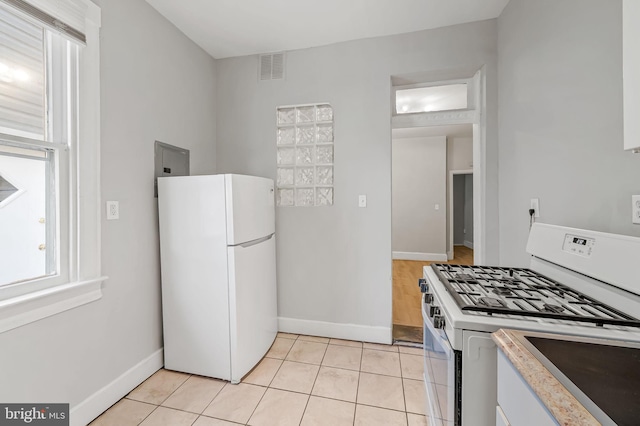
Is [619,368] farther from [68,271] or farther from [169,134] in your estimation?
[169,134]

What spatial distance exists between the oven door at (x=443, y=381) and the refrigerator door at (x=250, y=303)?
1226 mm

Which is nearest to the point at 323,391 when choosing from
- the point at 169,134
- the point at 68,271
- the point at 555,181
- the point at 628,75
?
the point at 68,271

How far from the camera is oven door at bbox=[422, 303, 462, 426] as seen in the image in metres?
0.92

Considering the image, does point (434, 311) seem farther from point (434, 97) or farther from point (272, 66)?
point (434, 97)

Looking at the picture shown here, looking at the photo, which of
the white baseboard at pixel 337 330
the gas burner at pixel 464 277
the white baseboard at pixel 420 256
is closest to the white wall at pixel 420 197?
the white baseboard at pixel 420 256

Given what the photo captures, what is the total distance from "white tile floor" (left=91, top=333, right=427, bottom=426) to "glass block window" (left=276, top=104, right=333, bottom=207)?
135cm

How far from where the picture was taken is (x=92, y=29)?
1536 millimetres

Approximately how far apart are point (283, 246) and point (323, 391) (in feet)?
4.09

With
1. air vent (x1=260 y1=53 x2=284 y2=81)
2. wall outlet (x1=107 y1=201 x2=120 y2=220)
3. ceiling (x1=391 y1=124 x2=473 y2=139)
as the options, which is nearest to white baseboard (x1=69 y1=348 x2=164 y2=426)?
→ wall outlet (x1=107 y1=201 x2=120 y2=220)

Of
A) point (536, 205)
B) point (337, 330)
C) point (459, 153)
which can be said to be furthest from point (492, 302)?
point (459, 153)

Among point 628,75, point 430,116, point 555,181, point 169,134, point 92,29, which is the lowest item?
point 555,181

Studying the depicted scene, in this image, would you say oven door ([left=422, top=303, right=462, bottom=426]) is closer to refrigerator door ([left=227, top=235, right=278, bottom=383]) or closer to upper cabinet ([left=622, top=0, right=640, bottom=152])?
upper cabinet ([left=622, top=0, right=640, bottom=152])

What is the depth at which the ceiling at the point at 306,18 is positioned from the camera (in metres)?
1.93

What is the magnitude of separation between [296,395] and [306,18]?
8.97 feet
